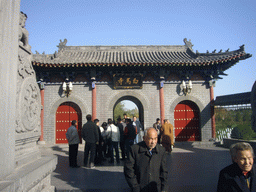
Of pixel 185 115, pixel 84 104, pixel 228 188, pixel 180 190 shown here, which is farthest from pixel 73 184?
pixel 185 115

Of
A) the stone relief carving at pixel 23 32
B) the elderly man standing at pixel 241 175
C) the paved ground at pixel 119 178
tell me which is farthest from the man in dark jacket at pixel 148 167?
the stone relief carving at pixel 23 32

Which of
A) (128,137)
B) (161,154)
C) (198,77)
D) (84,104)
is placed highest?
(198,77)

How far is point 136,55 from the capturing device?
1228cm

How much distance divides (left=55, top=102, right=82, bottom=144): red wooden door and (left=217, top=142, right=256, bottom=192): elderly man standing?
9665mm

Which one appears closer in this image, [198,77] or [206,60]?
[206,60]

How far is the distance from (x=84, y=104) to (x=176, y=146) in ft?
18.5

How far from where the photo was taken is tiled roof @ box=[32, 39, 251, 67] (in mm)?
9883

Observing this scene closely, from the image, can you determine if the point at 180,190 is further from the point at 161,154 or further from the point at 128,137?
the point at 128,137

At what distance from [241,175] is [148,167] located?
101 centimetres

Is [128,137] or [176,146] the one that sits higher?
[128,137]

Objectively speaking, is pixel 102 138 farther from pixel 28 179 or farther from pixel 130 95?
pixel 28 179

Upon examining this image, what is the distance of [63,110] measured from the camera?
35.4ft

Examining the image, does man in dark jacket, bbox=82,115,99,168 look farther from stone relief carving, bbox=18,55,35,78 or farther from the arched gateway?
the arched gateway

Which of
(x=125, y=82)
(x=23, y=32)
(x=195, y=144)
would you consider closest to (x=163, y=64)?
(x=125, y=82)
